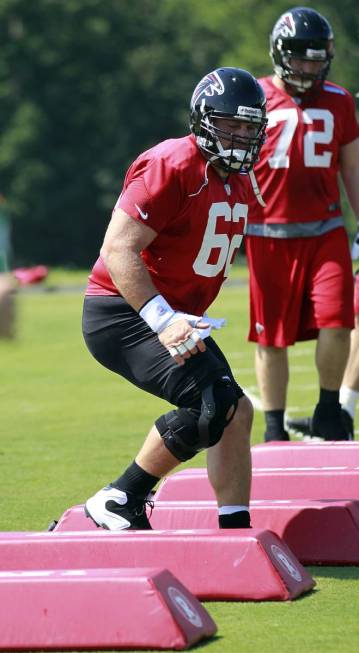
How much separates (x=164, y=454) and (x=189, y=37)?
207 ft

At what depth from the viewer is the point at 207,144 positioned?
6.25 metres

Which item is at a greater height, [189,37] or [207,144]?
[207,144]

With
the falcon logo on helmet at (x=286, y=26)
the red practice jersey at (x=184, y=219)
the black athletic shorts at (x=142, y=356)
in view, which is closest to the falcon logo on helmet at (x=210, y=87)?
the red practice jersey at (x=184, y=219)

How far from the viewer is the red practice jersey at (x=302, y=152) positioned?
859 centimetres

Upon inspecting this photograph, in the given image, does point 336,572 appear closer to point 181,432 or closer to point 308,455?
point 181,432

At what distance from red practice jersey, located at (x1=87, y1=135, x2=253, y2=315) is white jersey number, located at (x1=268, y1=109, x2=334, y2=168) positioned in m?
2.06

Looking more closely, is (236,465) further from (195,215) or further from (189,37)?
(189,37)

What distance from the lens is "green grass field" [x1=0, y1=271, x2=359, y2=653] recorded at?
202 inches

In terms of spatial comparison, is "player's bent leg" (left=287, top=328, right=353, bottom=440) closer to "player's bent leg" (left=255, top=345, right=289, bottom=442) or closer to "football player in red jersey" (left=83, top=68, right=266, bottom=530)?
"player's bent leg" (left=255, top=345, right=289, bottom=442)

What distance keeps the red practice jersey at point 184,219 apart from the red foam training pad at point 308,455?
1.49m

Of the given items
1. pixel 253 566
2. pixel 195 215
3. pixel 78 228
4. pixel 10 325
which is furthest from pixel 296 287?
pixel 78 228

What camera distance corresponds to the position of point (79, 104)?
61.5 m

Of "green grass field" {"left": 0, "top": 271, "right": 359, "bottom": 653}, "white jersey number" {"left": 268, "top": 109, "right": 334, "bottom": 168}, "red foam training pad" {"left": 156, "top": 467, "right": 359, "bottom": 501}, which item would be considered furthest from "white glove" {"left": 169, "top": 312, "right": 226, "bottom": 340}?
"white jersey number" {"left": 268, "top": 109, "right": 334, "bottom": 168}

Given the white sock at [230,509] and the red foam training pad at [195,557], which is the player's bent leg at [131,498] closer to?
the white sock at [230,509]
